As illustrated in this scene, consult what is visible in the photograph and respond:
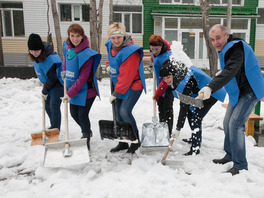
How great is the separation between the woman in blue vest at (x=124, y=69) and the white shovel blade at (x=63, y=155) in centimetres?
68

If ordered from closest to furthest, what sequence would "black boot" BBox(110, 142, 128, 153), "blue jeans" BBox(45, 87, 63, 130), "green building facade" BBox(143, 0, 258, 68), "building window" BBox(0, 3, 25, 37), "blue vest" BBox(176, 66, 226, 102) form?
"blue vest" BBox(176, 66, 226, 102)
"black boot" BBox(110, 142, 128, 153)
"blue jeans" BBox(45, 87, 63, 130)
"green building facade" BBox(143, 0, 258, 68)
"building window" BBox(0, 3, 25, 37)

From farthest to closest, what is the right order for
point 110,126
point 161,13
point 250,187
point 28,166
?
point 161,13, point 110,126, point 28,166, point 250,187

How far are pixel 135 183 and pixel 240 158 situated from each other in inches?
48.2

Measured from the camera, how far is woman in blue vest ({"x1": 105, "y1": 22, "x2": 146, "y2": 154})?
125 inches

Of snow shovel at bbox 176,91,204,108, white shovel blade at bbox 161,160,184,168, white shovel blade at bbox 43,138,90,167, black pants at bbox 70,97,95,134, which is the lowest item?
white shovel blade at bbox 161,160,184,168

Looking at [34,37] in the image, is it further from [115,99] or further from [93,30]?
[93,30]

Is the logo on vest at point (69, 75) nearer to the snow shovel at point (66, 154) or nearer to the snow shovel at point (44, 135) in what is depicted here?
the snow shovel at point (44, 135)

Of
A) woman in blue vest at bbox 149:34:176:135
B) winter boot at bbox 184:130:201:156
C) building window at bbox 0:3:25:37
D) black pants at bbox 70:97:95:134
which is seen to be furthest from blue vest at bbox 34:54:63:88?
building window at bbox 0:3:25:37

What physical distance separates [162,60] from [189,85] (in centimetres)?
71

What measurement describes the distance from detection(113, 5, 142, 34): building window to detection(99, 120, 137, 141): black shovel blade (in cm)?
1615

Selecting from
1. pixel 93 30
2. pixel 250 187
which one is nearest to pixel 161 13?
pixel 93 30

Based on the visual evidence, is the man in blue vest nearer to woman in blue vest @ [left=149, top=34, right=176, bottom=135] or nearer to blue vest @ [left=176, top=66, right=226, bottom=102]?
blue vest @ [left=176, top=66, right=226, bottom=102]

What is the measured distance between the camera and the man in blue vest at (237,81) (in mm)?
2473

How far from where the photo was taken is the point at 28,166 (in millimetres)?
3201
